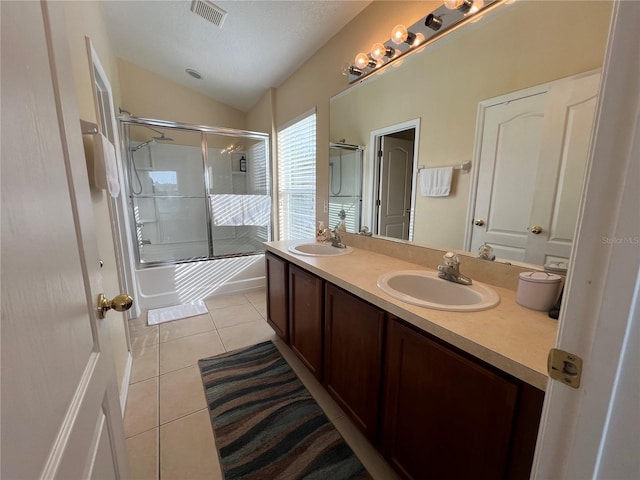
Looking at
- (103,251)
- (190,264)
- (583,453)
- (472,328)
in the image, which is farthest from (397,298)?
(190,264)

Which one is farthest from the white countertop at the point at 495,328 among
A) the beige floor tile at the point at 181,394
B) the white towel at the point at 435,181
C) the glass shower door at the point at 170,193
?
the glass shower door at the point at 170,193

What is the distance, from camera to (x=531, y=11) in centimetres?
109

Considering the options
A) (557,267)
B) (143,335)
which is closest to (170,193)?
(143,335)

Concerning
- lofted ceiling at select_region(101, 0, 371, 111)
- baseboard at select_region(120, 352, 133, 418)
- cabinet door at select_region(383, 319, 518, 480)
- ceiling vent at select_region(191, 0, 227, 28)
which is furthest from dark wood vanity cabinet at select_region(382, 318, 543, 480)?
ceiling vent at select_region(191, 0, 227, 28)

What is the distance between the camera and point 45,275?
0.45 metres

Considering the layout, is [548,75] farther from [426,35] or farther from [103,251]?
[103,251]

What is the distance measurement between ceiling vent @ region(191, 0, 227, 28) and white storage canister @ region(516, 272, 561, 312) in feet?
8.71

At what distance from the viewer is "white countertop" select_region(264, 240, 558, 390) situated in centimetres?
72

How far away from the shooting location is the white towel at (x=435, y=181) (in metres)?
1.47

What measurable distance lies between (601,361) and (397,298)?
0.71 metres

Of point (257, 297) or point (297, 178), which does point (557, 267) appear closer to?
point (297, 178)

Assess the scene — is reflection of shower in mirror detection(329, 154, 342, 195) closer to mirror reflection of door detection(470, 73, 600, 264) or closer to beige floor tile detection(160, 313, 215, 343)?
mirror reflection of door detection(470, 73, 600, 264)

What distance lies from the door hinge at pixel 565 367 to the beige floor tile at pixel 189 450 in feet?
4.73

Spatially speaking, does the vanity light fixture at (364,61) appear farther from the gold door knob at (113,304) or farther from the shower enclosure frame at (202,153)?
the gold door knob at (113,304)
